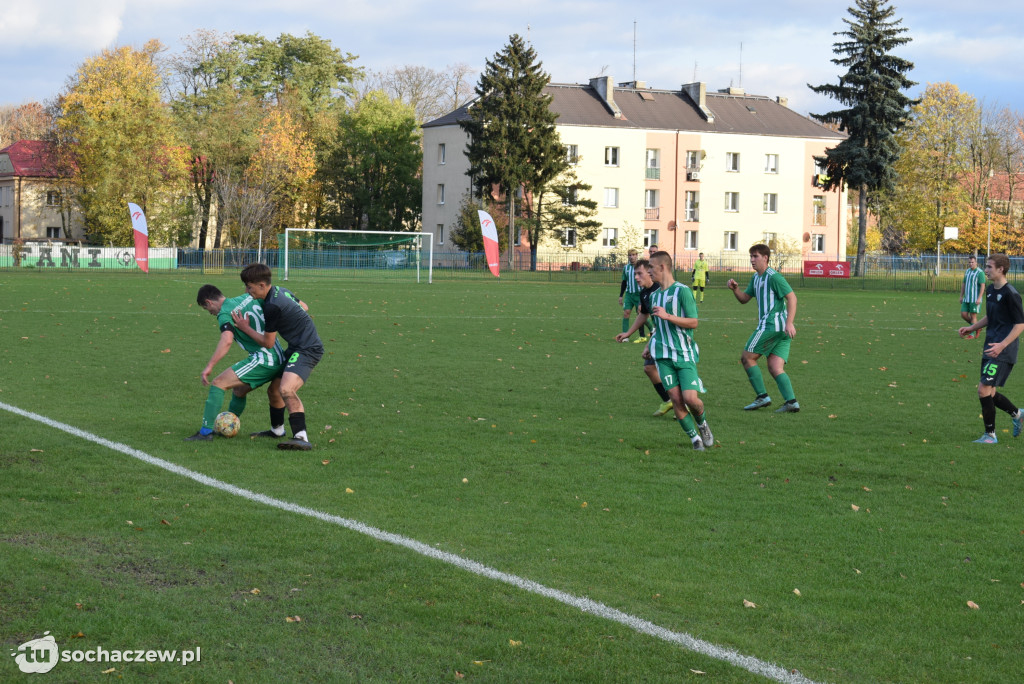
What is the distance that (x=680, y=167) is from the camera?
2749 inches

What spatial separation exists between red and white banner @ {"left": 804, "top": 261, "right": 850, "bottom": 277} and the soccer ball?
46.4 meters

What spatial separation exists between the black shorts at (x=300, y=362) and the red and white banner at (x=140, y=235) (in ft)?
121

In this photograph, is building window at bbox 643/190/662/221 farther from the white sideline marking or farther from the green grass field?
the white sideline marking

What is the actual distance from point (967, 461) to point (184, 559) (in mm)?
6619

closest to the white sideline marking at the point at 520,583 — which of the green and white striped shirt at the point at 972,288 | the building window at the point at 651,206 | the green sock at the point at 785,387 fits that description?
the green sock at the point at 785,387

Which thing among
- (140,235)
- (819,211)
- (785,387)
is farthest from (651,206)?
(785,387)

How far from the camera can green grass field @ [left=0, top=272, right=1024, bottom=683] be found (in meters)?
4.61

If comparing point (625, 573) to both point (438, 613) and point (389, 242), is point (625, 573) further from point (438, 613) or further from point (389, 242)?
point (389, 242)

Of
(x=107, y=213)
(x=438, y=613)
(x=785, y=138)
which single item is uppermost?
(x=785, y=138)

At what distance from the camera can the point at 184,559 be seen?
573 centimetres

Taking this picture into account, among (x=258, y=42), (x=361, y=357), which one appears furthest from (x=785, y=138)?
(x=361, y=357)

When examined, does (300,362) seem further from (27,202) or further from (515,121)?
(27,202)

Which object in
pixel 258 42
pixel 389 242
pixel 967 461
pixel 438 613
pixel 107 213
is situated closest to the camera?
pixel 438 613

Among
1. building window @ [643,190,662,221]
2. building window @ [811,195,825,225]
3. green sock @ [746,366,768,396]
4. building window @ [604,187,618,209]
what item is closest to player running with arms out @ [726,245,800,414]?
green sock @ [746,366,768,396]
